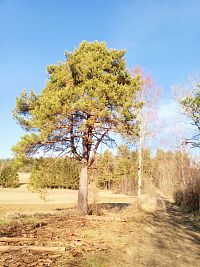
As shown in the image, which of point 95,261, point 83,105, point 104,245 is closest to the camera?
point 95,261

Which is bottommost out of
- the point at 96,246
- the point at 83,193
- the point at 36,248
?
the point at 96,246

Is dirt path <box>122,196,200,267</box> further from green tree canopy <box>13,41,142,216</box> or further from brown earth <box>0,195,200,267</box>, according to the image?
green tree canopy <box>13,41,142,216</box>

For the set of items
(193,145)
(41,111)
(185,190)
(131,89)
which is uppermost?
(131,89)

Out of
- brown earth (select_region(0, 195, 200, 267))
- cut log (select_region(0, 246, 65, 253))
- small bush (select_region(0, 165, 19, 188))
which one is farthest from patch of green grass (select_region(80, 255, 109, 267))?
small bush (select_region(0, 165, 19, 188))

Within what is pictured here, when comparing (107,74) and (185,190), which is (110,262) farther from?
(185,190)

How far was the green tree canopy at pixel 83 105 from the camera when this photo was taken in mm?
14281

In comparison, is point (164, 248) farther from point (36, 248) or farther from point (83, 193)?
point (83, 193)

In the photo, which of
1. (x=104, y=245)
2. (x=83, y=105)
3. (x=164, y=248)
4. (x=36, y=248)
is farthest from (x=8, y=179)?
(x=36, y=248)

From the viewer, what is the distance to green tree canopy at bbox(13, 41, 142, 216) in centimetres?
1428

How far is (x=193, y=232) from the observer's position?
1277cm

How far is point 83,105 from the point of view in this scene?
1386cm

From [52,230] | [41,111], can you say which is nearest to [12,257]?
[52,230]

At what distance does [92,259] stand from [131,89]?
10167 mm

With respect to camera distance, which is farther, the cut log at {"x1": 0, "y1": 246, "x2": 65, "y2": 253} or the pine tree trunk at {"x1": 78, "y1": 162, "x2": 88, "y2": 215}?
the pine tree trunk at {"x1": 78, "y1": 162, "x2": 88, "y2": 215}
